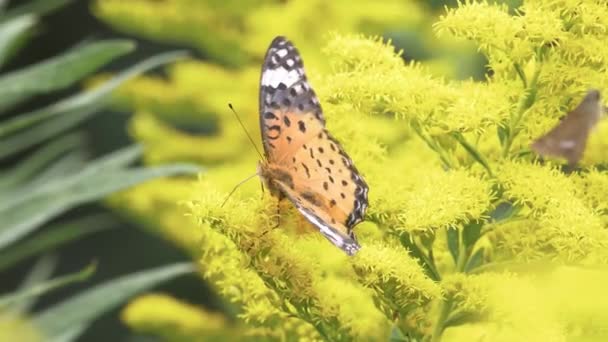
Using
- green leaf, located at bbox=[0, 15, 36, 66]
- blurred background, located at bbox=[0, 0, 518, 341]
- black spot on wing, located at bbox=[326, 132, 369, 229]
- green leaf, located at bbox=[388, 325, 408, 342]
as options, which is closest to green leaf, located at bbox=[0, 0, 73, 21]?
blurred background, located at bbox=[0, 0, 518, 341]

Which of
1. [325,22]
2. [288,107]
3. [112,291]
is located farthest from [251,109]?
[288,107]

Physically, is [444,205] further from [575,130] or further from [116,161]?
[116,161]

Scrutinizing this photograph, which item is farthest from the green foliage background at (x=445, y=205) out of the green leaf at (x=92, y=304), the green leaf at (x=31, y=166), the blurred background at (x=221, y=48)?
the green leaf at (x=31, y=166)

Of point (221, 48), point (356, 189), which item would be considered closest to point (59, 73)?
point (221, 48)

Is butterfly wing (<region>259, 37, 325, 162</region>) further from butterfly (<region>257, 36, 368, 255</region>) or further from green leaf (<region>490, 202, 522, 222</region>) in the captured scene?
green leaf (<region>490, 202, 522, 222</region>)

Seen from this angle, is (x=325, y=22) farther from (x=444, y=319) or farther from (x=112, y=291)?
(x=444, y=319)

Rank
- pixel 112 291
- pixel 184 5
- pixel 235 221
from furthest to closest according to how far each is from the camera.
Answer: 1. pixel 184 5
2. pixel 112 291
3. pixel 235 221
